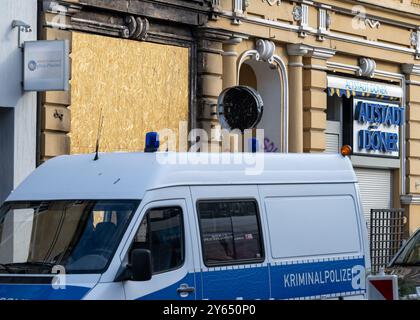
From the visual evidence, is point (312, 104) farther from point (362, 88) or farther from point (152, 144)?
point (152, 144)

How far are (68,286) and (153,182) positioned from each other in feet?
4.01

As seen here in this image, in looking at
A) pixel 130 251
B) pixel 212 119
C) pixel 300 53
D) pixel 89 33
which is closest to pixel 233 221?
pixel 130 251

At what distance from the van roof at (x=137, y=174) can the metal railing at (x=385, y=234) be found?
13.1 metres

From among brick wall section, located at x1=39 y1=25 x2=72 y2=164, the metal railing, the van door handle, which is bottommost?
the metal railing

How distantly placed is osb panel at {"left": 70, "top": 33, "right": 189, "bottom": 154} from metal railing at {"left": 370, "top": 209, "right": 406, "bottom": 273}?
569cm

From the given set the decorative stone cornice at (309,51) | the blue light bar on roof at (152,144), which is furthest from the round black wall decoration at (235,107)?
the blue light bar on roof at (152,144)

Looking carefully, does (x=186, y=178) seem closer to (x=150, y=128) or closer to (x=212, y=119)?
(x=150, y=128)

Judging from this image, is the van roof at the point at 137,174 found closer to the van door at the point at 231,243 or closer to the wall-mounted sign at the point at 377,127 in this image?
the van door at the point at 231,243

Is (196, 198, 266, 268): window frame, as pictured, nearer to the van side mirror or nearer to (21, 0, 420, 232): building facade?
the van side mirror

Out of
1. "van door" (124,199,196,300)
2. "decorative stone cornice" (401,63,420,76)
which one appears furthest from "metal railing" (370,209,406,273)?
"van door" (124,199,196,300)

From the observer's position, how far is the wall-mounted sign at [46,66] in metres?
17.4

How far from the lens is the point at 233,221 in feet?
34.3

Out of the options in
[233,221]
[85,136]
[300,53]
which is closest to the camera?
[233,221]

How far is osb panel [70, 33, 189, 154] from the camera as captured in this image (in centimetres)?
1884
